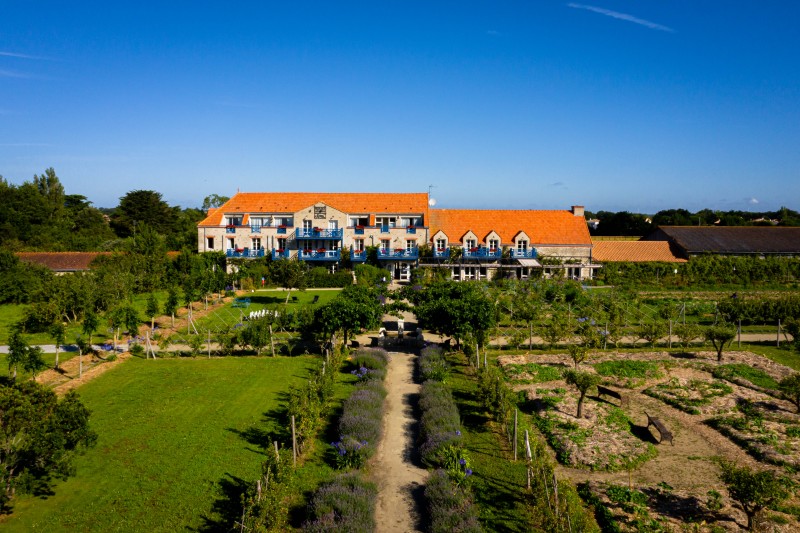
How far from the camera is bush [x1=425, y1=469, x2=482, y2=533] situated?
1212 centimetres

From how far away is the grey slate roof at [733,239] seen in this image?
59.8 meters

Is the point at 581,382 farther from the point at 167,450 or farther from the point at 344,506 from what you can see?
the point at 167,450

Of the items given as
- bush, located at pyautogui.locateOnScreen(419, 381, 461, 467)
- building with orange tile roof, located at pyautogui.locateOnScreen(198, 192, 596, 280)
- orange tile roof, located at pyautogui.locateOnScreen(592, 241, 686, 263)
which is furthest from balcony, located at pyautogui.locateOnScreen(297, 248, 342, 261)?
bush, located at pyautogui.locateOnScreen(419, 381, 461, 467)

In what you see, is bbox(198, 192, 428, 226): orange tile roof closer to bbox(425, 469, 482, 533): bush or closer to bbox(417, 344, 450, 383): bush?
bbox(417, 344, 450, 383): bush

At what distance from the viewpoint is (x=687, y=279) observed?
52344mm

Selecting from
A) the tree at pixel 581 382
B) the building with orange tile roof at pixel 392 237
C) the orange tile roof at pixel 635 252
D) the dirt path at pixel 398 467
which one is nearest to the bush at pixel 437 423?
the dirt path at pixel 398 467

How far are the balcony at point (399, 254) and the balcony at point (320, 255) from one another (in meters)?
4.28

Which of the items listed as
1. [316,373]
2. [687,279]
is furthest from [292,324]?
[687,279]

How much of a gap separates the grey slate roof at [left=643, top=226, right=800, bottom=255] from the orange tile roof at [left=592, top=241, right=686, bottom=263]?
5.71ft

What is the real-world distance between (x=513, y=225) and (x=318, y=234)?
812 inches

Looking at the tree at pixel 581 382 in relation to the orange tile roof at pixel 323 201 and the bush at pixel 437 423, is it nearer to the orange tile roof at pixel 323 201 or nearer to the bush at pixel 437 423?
the bush at pixel 437 423

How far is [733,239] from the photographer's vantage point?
6191cm

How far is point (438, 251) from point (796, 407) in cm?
3641

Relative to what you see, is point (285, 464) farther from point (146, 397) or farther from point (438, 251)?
point (438, 251)
